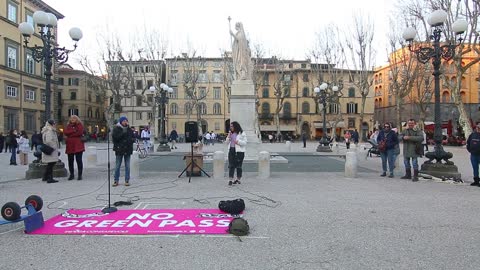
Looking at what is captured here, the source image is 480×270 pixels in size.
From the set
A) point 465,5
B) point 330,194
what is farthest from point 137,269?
point 465,5

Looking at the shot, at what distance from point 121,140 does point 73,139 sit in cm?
196

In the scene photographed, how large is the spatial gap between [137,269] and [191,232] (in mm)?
1424

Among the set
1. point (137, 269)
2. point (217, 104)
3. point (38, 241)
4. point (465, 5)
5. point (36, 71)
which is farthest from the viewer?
point (217, 104)

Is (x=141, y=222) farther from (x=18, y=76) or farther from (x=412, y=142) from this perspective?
(x=18, y=76)

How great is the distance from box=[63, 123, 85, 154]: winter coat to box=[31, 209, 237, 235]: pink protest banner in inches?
179

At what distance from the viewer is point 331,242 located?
16.4 feet

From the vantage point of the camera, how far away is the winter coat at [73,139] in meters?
10.7

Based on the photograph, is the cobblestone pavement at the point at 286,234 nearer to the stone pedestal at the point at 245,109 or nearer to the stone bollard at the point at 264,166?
the stone bollard at the point at 264,166

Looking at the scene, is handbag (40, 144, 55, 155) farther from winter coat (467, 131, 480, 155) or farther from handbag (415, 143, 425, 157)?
winter coat (467, 131, 480, 155)

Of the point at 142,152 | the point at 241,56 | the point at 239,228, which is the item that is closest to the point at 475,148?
the point at 239,228

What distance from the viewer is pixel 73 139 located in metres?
10.8

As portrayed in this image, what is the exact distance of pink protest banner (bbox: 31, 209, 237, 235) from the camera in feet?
Answer: 17.8

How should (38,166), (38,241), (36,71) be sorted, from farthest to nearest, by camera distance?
(36,71) < (38,166) < (38,241)

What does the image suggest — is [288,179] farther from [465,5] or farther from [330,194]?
[465,5]
